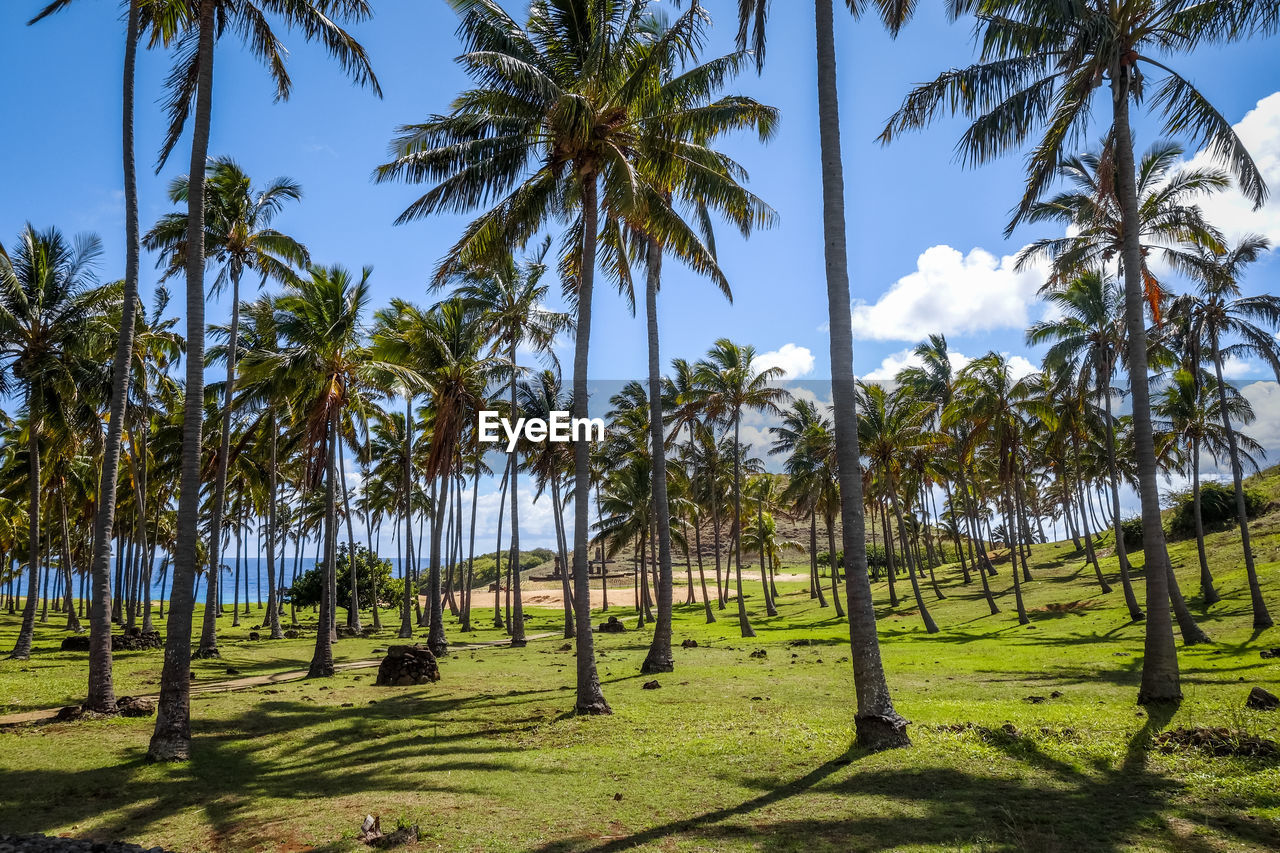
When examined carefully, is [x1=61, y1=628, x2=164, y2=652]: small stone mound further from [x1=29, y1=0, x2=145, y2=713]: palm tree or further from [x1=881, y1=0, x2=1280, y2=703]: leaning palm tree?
[x1=881, y1=0, x2=1280, y2=703]: leaning palm tree

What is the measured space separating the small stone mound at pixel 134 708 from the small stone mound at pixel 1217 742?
1640 cm

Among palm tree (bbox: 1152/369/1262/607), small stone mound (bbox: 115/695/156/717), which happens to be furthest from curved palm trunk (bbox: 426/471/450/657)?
A: palm tree (bbox: 1152/369/1262/607)

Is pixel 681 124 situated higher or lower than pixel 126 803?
higher

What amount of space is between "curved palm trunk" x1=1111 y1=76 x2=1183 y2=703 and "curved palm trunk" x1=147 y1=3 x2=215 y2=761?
1442 cm

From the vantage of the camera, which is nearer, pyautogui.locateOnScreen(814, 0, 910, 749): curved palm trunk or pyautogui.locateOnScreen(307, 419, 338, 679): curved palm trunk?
pyautogui.locateOnScreen(814, 0, 910, 749): curved palm trunk

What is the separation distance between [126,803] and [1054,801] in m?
10.2

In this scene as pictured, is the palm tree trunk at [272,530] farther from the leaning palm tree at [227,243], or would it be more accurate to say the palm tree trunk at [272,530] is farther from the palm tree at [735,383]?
the palm tree at [735,383]

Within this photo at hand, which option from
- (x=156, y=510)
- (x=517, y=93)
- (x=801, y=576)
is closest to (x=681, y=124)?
(x=517, y=93)

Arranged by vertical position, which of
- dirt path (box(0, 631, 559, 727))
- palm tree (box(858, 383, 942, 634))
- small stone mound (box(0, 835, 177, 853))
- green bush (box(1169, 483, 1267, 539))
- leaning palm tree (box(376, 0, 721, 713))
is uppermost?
leaning palm tree (box(376, 0, 721, 713))

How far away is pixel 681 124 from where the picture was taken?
50.0 feet

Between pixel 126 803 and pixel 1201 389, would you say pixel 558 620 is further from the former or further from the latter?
pixel 126 803

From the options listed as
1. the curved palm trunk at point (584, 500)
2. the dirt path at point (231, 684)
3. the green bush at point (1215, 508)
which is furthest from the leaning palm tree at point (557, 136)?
the green bush at point (1215, 508)

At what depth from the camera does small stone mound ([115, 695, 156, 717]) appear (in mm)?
13461

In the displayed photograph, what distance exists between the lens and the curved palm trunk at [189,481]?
33.9 ft
